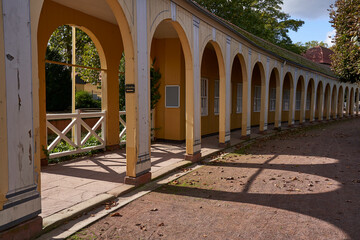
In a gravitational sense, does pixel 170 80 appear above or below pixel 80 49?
below

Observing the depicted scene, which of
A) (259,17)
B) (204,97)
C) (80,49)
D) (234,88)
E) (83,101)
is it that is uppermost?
(259,17)

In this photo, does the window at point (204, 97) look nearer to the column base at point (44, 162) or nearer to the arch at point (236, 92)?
the arch at point (236, 92)

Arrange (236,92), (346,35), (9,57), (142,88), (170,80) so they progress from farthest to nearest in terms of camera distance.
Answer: (236,92)
(170,80)
(346,35)
(142,88)
(9,57)

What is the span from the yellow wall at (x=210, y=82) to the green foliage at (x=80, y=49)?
6.83 m

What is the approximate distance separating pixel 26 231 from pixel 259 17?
2801cm

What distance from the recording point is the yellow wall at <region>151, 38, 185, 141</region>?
33.4ft

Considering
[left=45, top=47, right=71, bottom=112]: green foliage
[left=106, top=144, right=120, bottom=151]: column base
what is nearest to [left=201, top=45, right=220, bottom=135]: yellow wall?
[left=106, top=144, right=120, bottom=151]: column base

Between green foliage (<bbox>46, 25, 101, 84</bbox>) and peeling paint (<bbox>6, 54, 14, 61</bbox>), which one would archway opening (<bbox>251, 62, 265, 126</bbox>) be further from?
peeling paint (<bbox>6, 54, 14, 61</bbox>)

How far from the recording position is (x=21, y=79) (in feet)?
10.1

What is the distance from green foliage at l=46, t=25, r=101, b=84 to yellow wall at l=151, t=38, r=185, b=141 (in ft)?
22.2

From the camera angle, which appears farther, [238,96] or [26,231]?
[238,96]

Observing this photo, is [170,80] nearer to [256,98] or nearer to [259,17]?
[256,98]

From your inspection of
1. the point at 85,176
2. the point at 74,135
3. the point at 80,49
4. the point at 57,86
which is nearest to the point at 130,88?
the point at 85,176

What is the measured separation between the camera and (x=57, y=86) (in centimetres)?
1820
